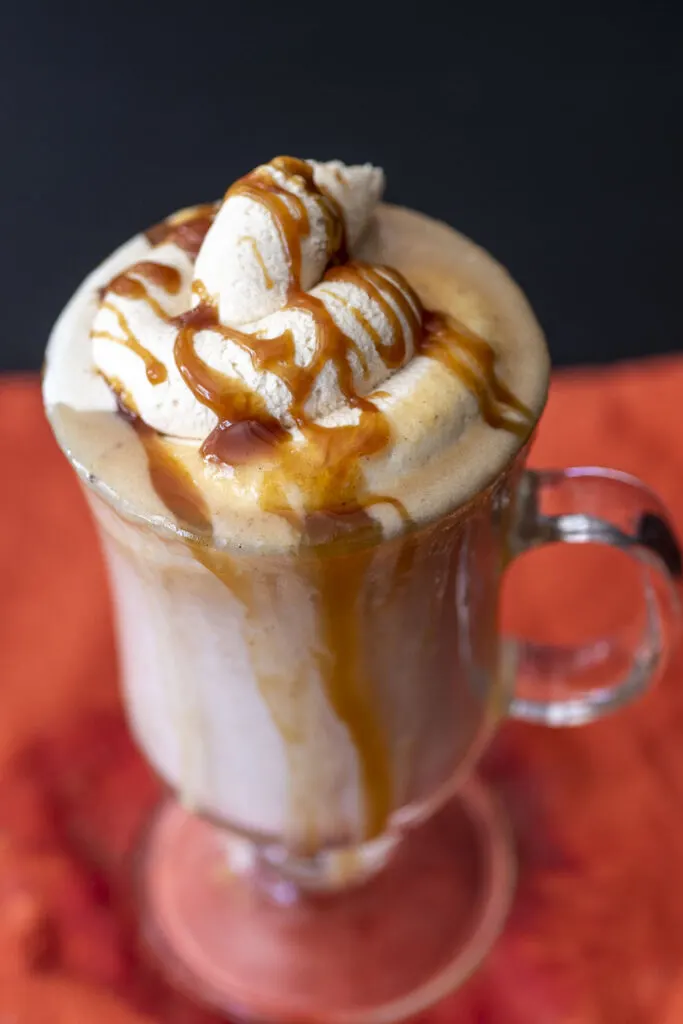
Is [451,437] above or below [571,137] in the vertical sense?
above

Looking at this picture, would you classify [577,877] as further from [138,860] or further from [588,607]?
[138,860]

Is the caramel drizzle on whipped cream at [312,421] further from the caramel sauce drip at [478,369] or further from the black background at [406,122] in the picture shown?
the black background at [406,122]

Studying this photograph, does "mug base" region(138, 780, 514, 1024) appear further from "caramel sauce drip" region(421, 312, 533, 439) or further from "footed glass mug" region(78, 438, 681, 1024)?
"caramel sauce drip" region(421, 312, 533, 439)

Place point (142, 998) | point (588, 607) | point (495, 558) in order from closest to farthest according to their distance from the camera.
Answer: point (495, 558), point (142, 998), point (588, 607)

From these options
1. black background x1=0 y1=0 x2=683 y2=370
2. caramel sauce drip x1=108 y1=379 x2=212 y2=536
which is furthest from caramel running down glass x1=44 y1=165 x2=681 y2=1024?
black background x1=0 y1=0 x2=683 y2=370

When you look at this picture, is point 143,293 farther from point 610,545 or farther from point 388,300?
point 610,545

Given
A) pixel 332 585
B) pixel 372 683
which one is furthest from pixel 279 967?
pixel 332 585

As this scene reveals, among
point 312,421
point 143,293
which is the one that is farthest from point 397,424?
point 143,293
